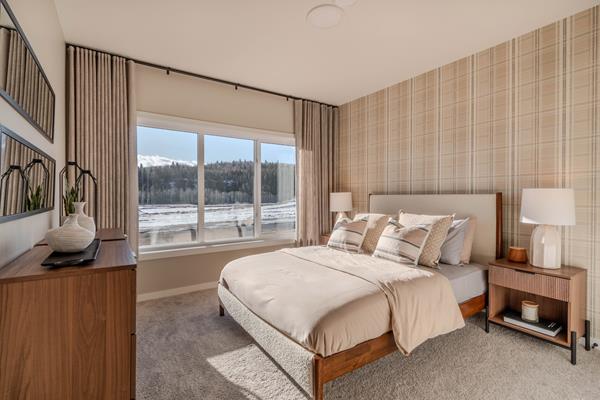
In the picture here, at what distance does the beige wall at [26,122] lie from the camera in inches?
52.9

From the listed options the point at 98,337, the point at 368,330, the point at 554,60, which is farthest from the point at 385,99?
the point at 98,337

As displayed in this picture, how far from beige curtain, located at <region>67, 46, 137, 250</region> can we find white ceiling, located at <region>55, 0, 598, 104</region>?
202 millimetres

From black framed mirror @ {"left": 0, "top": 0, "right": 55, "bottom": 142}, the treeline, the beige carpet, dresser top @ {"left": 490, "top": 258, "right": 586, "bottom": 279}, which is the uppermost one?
black framed mirror @ {"left": 0, "top": 0, "right": 55, "bottom": 142}

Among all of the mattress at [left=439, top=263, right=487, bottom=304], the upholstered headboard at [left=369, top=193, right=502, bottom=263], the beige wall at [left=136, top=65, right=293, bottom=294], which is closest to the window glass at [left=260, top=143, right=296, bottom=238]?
the beige wall at [left=136, top=65, right=293, bottom=294]

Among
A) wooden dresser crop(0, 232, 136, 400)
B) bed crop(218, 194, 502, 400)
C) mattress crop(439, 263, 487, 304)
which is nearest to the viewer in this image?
wooden dresser crop(0, 232, 136, 400)

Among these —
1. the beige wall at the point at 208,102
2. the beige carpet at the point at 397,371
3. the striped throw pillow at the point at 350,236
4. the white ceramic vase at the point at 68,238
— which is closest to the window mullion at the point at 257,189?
the beige wall at the point at 208,102

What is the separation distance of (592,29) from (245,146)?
3.69 metres

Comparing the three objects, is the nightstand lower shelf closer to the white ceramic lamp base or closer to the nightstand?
the nightstand

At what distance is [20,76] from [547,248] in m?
3.57

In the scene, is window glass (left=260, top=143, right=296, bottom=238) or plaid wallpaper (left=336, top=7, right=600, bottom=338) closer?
plaid wallpaper (left=336, top=7, right=600, bottom=338)

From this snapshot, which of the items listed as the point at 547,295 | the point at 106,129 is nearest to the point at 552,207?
the point at 547,295

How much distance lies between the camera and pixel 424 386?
1893mm

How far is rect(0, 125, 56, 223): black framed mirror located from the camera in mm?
1260

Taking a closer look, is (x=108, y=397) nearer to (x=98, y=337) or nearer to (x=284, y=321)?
(x=98, y=337)
